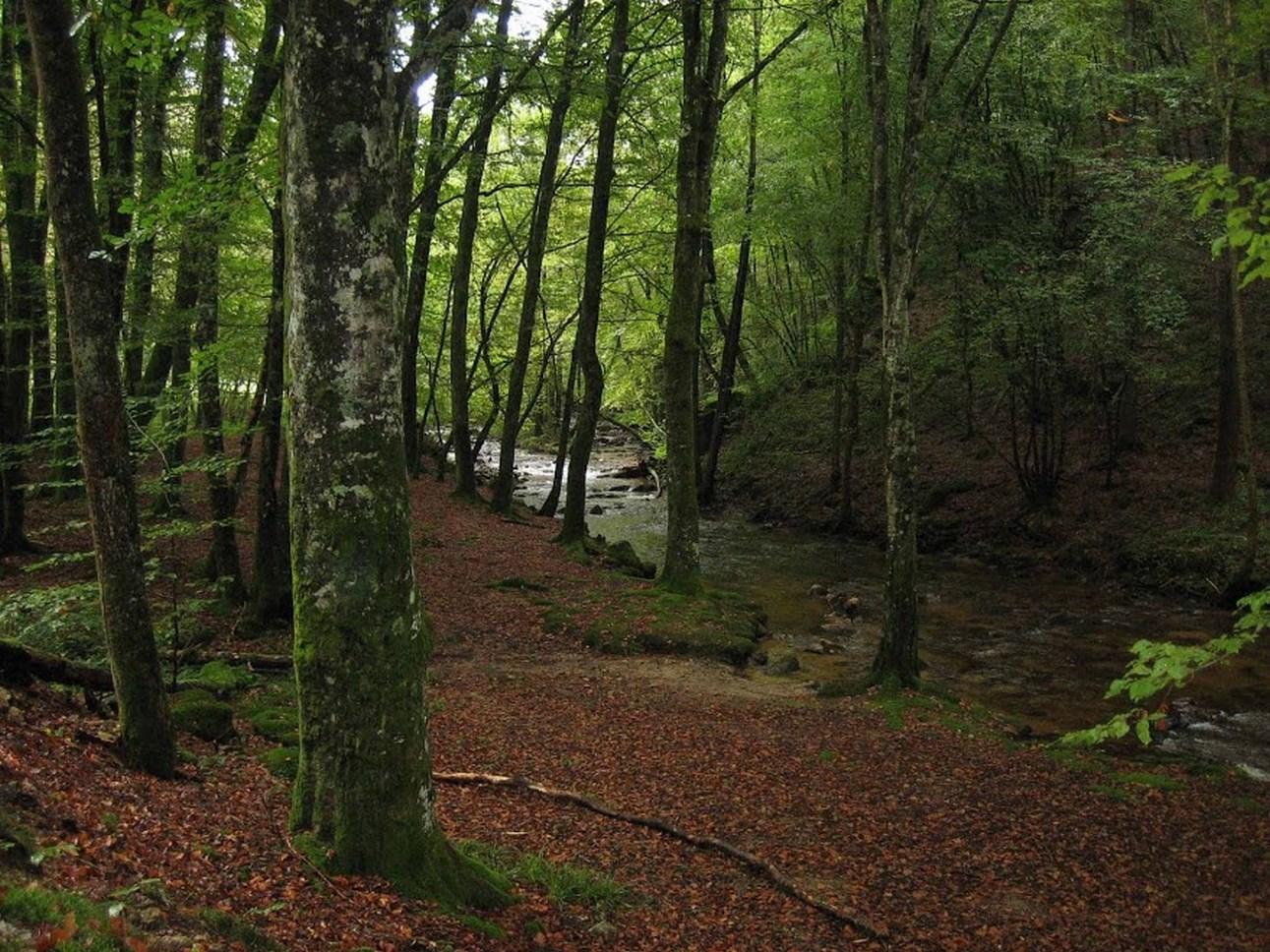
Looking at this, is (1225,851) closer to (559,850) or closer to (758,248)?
(559,850)

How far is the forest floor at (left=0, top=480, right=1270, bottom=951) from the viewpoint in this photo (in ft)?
12.7

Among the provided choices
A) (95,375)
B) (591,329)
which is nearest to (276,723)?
(95,375)

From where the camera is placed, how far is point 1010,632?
14.0m

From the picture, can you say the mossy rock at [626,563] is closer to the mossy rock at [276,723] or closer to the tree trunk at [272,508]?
the tree trunk at [272,508]

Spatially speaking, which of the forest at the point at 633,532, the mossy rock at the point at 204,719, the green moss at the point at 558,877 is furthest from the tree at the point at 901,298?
the mossy rock at the point at 204,719

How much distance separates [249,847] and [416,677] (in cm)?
122

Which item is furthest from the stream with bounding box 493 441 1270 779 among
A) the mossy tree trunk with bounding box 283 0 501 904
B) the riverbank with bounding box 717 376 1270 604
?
the mossy tree trunk with bounding box 283 0 501 904

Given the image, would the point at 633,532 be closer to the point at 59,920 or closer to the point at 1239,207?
the point at 1239,207

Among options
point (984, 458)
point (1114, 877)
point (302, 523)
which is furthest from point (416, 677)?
point (984, 458)

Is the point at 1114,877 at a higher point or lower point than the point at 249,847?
lower

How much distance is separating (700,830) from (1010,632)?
9.51 meters

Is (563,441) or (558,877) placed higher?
(563,441)

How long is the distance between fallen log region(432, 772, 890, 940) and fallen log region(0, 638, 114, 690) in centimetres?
257

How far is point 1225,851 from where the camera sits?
6.17m
